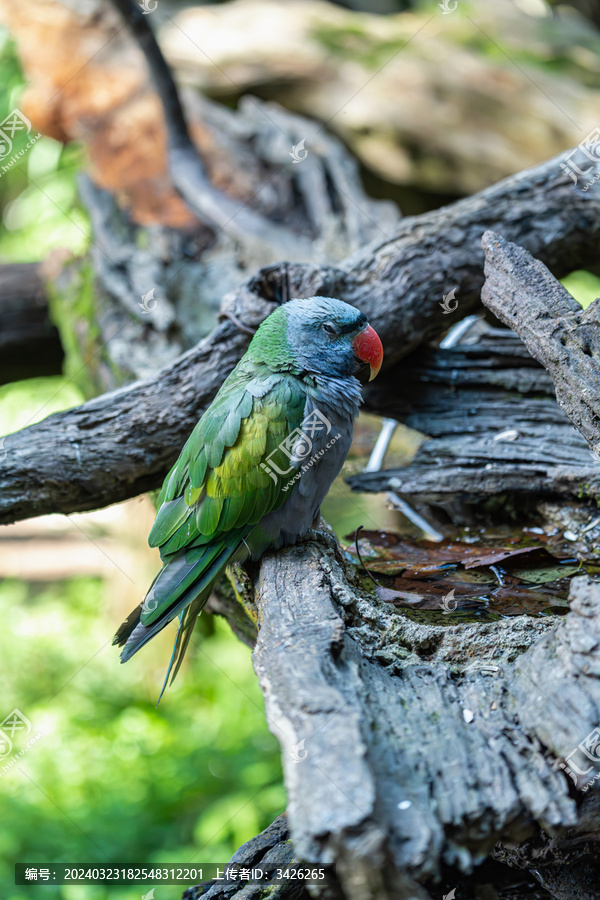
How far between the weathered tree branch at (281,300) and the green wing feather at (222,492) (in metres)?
0.62

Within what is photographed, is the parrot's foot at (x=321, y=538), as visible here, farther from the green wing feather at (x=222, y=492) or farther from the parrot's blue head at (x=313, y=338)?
the parrot's blue head at (x=313, y=338)

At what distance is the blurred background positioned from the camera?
456 cm

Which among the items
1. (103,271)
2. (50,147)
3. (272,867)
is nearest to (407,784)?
(272,867)

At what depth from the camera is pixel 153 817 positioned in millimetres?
4648

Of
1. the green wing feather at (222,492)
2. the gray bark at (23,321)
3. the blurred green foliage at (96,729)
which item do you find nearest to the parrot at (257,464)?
the green wing feather at (222,492)

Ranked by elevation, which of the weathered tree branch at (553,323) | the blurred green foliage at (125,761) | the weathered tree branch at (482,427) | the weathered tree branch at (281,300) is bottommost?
the blurred green foliage at (125,761)

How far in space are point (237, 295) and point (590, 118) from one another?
374 cm

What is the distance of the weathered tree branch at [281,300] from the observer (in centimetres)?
263

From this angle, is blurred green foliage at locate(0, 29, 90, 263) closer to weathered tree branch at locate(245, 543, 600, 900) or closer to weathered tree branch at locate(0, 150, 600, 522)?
weathered tree branch at locate(0, 150, 600, 522)

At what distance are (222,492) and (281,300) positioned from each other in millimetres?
1160

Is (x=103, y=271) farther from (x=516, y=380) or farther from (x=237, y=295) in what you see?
(x=516, y=380)

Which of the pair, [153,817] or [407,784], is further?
[153,817]

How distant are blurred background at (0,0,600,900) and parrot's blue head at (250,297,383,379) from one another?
5.96 feet

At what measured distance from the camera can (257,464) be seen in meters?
2.10
